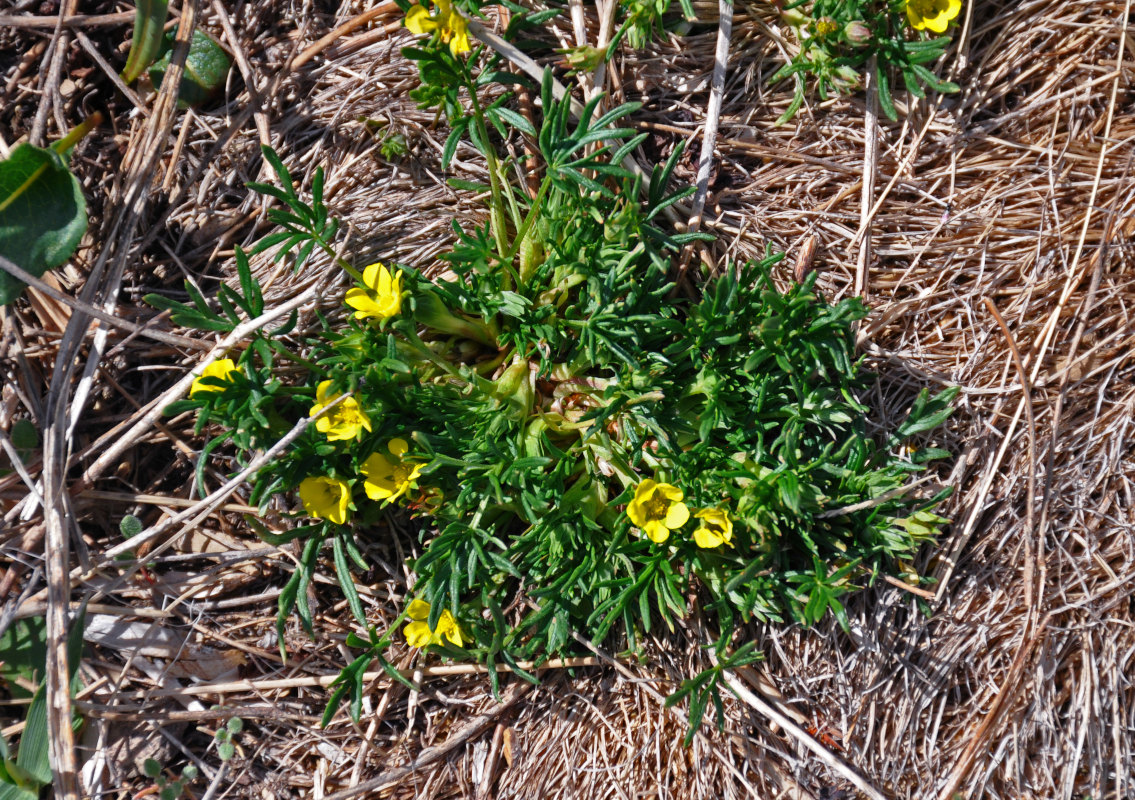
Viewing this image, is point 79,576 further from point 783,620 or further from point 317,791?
→ point 783,620

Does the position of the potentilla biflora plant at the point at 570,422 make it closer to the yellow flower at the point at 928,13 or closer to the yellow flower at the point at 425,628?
the yellow flower at the point at 425,628

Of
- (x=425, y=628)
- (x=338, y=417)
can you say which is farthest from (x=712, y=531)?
(x=338, y=417)

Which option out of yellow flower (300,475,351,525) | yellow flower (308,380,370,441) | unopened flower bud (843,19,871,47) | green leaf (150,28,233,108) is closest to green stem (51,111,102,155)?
green leaf (150,28,233,108)

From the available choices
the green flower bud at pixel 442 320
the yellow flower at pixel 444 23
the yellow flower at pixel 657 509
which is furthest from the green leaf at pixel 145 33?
the yellow flower at pixel 657 509

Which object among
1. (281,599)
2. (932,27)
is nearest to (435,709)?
(281,599)

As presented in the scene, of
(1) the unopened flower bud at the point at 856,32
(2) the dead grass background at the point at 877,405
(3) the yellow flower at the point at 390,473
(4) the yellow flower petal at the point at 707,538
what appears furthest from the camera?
Answer: (2) the dead grass background at the point at 877,405

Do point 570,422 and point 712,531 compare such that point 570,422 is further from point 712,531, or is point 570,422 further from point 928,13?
point 928,13
